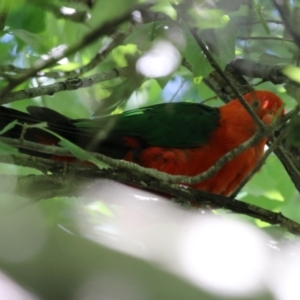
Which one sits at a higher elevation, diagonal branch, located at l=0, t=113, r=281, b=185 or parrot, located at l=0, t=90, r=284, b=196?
parrot, located at l=0, t=90, r=284, b=196

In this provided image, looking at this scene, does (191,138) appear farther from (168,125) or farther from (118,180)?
(118,180)

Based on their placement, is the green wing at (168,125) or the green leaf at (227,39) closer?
the green leaf at (227,39)

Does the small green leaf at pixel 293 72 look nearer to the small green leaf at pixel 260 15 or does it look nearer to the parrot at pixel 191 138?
the small green leaf at pixel 260 15

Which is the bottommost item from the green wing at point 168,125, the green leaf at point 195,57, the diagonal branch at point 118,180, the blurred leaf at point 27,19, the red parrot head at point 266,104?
the diagonal branch at point 118,180

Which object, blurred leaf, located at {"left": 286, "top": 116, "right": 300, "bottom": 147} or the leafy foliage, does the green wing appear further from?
blurred leaf, located at {"left": 286, "top": 116, "right": 300, "bottom": 147}

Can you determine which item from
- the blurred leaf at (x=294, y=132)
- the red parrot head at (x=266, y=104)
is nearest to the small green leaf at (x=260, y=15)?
the blurred leaf at (x=294, y=132)

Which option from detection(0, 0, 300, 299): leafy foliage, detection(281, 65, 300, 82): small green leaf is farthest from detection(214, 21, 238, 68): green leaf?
detection(281, 65, 300, 82): small green leaf

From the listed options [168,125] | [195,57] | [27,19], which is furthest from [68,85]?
[168,125]

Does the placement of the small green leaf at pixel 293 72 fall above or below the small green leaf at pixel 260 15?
below

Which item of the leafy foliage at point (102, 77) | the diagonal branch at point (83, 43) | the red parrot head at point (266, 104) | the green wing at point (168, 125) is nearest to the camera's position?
the diagonal branch at point (83, 43)

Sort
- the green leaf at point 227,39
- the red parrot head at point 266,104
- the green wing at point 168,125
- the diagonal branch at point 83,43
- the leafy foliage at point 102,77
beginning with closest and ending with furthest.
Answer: the diagonal branch at point 83,43 → the leafy foliage at point 102,77 → the green leaf at point 227,39 → the red parrot head at point 266,104 → the green wing at point 168,125

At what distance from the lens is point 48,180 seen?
48.4 inches

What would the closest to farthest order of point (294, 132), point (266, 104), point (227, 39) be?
point (294, 132), point (227, 39), point (266, 104)

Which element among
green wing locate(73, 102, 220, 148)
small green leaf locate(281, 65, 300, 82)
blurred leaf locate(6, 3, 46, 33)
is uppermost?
green wing locate(73, 102, 220, 148)
